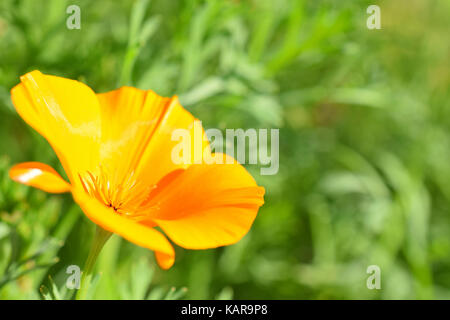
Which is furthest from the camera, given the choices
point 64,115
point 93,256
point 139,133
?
point 139,133

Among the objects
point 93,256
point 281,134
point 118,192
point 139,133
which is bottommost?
point 93,256

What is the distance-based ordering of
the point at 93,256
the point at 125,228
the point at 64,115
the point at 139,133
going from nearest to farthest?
the point at 125,228 < the point at 93,256 < the point at 64,115 < the point at 139,133

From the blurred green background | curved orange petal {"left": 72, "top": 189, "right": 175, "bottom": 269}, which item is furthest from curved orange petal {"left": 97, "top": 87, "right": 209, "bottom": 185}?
curved orange petal {"left": 72, "top": 189, "right": 175, "bottom": 269}

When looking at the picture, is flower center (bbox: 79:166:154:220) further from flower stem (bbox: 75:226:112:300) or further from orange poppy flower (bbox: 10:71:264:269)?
flower stem (bbox: 75:226:112:300)

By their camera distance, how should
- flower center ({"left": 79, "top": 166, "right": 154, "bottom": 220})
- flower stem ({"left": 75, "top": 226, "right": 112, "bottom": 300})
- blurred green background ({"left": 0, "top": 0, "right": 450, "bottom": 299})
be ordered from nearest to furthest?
1. flower stem ({"left": 75, "top": 226, "right": 112, "bottom": 300})
2. flower center ({"left": 79, "top": 166, "right": 154, "bottom": 220})
3. blurred green background ({"left": 0, "top": 0, "right": 450, "bottom": 299})

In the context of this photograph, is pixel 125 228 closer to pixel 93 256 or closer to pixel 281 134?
pixel 93 256

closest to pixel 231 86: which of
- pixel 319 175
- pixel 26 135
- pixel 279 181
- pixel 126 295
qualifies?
pixel 279 181

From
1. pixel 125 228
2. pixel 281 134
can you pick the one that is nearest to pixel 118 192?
pixel 125 228
